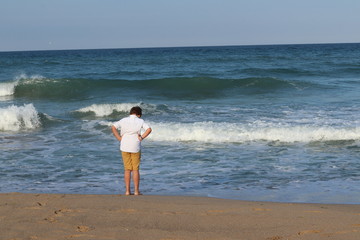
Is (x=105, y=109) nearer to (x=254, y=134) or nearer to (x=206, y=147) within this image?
(x=254, y=134)

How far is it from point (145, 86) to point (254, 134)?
49.7 ft

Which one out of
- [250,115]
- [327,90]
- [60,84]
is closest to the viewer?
[250,115]

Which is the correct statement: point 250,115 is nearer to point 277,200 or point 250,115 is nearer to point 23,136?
point 23,136

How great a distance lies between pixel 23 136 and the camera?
13.6 metres

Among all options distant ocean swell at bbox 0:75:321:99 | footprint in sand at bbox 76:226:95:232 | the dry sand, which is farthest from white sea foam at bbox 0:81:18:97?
footprint in sand at bbox 76:226:95:232

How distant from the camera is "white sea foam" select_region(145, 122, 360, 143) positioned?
12.5 m

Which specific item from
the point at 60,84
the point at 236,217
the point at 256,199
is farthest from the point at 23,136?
the point at 60,84

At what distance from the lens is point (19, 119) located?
15.6m

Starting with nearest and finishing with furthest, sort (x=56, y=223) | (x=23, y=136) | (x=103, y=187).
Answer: (x=56, y=223) < (x=103, y=187) < (x=23, y=136)

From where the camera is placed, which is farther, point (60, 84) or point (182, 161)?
point (60, 84)

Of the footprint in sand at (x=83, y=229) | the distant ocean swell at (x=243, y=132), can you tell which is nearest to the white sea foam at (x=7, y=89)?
the distant ocean swell at (x=243, y=132)

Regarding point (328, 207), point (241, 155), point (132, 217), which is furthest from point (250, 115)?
point (132, 217)

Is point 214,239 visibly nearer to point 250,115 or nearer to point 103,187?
point 103,187

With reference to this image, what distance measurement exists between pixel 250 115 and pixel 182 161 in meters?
6.59
